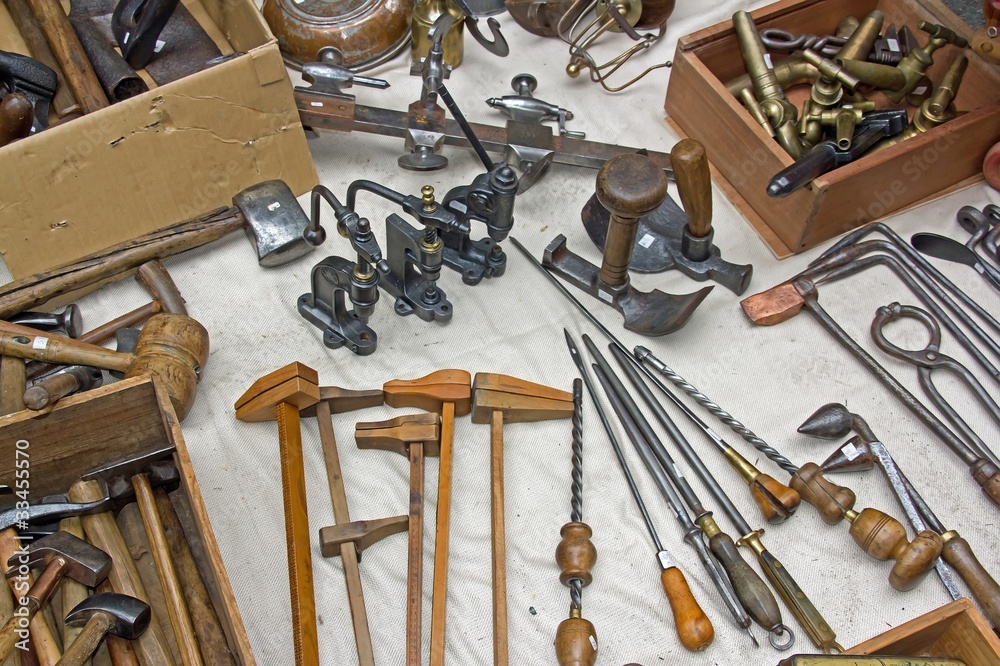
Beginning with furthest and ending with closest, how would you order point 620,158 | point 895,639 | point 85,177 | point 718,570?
point 85,177, point 620,158, point 718,570, point 895,639

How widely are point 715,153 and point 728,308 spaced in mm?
475

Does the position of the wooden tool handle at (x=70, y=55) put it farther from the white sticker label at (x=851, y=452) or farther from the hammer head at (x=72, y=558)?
the white sticker label at (x=851, y=452)

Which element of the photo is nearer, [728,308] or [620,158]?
[620,158]

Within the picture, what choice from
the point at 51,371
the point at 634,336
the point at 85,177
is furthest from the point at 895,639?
the point at 85,177

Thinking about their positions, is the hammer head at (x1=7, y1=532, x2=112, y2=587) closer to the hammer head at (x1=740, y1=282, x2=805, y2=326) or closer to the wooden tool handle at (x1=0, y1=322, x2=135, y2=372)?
the wooden tool handle at (x1=0, y1=322, x2=135, y2=372)

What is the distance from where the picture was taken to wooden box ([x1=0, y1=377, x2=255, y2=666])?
1604mm

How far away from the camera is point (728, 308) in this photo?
2.18m

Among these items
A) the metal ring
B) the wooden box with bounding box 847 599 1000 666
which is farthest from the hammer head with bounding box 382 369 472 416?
the wooden box with bounding box 847 599 1000 666

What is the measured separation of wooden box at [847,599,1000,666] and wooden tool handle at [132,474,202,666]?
3.56 feet

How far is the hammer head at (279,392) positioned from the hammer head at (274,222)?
391 millimetres

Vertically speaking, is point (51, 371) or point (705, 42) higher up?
point (705, 42)

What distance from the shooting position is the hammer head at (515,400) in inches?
74.0

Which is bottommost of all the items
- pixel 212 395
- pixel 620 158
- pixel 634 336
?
pixel 212 395

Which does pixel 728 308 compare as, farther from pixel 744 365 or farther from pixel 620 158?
pixel 620 158
